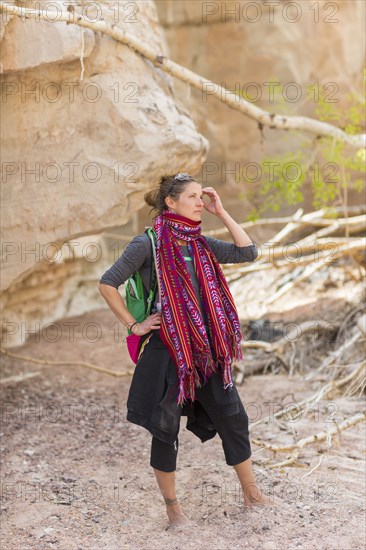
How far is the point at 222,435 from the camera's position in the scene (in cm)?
351

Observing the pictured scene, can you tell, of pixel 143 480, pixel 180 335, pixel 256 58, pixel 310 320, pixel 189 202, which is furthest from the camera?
pixel 256 58

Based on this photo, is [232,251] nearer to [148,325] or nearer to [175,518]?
[148,325]

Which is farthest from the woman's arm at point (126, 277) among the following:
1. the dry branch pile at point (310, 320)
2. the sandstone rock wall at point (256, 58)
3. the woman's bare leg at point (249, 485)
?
the sandstone rock wall at point (256, 58)

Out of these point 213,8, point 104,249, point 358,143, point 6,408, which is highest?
point 213,8

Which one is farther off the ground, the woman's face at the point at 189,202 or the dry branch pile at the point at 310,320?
the woman's face at the point at 189,202

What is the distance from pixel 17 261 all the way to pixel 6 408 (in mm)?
1293

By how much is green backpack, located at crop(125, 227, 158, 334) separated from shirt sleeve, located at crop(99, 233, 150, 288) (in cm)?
9

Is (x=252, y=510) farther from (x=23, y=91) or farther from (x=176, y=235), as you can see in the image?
(x=23, y=91)

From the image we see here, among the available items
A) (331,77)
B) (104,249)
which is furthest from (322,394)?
(331,77)

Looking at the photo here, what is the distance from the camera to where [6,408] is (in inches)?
220

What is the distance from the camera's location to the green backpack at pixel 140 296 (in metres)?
3.52

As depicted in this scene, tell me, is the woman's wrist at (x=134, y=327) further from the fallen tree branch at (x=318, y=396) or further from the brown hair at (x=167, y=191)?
the fallen tree branch at (x=318, y=396)

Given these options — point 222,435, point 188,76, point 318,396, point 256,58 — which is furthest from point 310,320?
point 256,58

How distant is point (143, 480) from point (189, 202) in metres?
1.84
